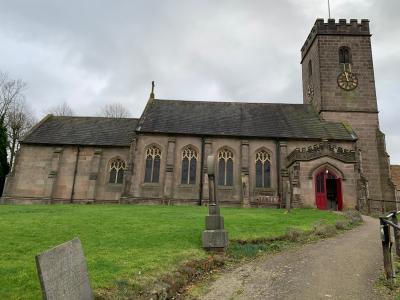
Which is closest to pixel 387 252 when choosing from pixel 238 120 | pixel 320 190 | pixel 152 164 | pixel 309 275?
pixel 309 275

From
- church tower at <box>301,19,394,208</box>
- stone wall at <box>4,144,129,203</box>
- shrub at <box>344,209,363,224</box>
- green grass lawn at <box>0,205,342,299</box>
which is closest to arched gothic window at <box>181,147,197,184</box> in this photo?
stone wall at <box>4,144,129,203</box>

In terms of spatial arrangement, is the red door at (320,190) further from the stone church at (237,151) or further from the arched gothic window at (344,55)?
the arched gothic window at (344,55)

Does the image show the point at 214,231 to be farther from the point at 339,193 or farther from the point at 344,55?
the point at 344,55

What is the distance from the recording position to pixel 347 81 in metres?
32.7

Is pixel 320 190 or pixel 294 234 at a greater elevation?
pixel 320 190

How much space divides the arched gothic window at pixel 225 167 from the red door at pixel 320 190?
733cm

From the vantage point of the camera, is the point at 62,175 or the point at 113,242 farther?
the point at 62,175

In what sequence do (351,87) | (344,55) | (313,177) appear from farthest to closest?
(344,55) → (351,87) → (313,177)

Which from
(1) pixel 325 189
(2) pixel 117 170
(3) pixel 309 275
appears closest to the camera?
(3) pixel 309 275

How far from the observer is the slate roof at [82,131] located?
30.7m

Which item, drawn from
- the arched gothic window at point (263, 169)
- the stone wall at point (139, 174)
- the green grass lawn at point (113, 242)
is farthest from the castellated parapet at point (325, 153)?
the green grass lawn at point (113, 242)

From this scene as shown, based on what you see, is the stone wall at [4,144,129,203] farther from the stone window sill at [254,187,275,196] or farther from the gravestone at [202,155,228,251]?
the gravestone at [202,155,228,251]

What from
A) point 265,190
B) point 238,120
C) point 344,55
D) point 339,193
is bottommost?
point 339,193

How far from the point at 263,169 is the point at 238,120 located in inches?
226
